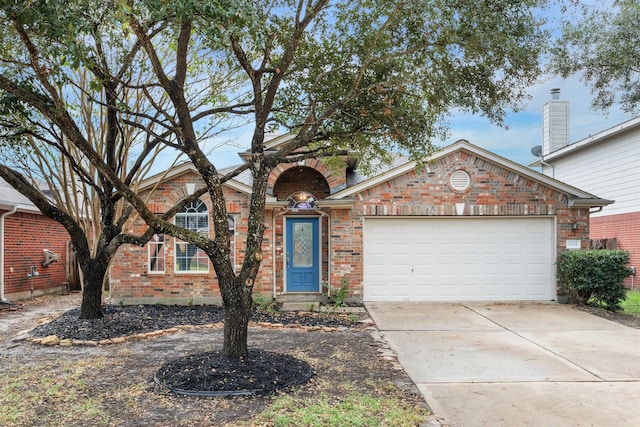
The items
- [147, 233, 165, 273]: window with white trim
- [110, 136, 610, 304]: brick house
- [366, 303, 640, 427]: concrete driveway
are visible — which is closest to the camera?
[366, 303, 640, 427]: concrete driveway

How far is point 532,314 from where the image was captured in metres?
10.3

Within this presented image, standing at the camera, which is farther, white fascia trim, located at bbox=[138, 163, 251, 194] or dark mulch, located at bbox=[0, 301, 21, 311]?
white fascia trim, located at bbox=[138, 163, 251, 194]

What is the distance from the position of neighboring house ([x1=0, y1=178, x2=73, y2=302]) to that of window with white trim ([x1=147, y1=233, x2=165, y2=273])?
3.83m

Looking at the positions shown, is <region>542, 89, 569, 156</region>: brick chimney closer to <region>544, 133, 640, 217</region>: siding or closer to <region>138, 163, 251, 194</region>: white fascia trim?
<region>544, 133, 640, 217</region>: siding

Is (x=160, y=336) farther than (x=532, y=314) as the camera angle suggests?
No

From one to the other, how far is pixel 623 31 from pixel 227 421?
12.5m

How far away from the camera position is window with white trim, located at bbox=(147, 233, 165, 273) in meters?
11.8

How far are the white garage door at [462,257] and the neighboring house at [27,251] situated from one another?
9.47m

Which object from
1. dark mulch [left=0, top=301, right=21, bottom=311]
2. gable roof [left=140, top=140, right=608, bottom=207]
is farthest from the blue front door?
dark mulch [left=0, top=301, right=21, bottom=311]

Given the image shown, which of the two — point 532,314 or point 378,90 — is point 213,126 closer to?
point 378,90

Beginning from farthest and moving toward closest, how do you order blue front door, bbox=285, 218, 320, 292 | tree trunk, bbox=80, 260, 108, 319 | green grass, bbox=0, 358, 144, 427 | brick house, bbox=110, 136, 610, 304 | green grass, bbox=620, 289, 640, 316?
blue front door, bbox=285, 218, 320, 292, brick house, bbox=110, 136, 610, 304, green grass, bbox=620, 289, 640, 316, tree trunk, bbox=80, 260, 108, 319, green grass, bbox=0, 358, 144, 427

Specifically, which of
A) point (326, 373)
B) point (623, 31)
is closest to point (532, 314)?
point (326, 373)

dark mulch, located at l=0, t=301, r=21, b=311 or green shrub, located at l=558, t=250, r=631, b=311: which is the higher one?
green shrub, located at l=558, t=250, r=631, b=311

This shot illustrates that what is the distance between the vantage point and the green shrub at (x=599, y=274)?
10578 millimetres
